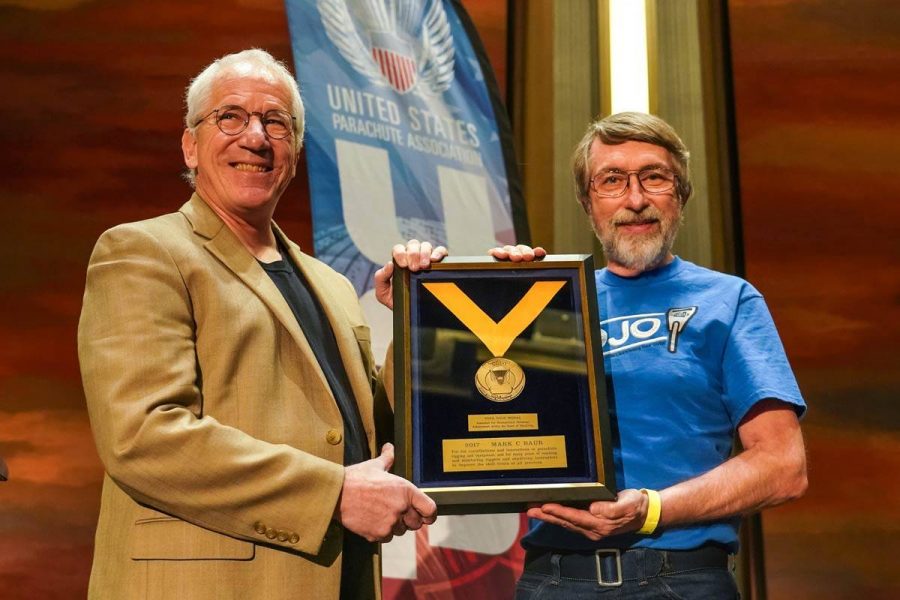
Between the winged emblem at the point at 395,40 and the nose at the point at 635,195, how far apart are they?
4.15 feet

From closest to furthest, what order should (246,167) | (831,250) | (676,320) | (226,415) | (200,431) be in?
(200,431) → (226,415) → (246,167) → (676,320) → (831,250)

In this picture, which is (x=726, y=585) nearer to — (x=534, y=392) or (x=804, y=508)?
(x=534, y=392)

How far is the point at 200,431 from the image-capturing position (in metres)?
1.56

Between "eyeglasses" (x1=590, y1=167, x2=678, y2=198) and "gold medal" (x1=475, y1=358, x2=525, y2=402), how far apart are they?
0.52 meters

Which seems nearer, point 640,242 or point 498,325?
point 498,325

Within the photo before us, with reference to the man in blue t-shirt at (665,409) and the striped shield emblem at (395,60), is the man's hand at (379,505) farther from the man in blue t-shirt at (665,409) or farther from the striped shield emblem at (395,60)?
the striped shield emblem at (395,60)

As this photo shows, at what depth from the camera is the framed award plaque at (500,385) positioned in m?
1.72

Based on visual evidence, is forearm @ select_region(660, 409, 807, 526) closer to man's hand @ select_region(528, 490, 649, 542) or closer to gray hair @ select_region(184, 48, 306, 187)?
man's hand @ select_region(528, 490, 649, 542)

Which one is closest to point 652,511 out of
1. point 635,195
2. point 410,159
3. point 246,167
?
point 635,195

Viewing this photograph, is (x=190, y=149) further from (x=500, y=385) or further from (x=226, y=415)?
(x=500, y=385)

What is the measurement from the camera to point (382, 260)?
302 centimetres

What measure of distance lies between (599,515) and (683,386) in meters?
0.36

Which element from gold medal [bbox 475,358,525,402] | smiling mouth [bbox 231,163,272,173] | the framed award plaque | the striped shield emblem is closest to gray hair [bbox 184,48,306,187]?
smiling mouth [bbox 231,163,272,173]

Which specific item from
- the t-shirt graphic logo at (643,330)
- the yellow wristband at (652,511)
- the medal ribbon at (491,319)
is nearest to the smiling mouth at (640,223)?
the t-shirt graphic logo at (643,330)
